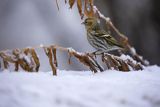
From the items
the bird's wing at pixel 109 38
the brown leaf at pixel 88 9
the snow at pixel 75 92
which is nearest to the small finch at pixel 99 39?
the bird's wing at pixel 109 38

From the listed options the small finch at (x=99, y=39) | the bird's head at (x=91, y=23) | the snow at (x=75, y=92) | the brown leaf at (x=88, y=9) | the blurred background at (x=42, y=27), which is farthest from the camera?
the blurred background at (x=42, y=27)

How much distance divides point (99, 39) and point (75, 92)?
1.76 metres

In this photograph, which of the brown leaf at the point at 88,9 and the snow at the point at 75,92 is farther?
the brown leaf at the point at 88,9

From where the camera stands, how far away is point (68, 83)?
89.5 inches

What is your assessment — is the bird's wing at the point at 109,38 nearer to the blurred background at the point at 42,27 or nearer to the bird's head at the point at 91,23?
the bird's head at the point at 91,23

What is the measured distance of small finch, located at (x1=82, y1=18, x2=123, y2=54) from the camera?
12.7ft

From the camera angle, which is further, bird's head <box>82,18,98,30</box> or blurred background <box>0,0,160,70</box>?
blurred background <box>0,0,160,70</box>

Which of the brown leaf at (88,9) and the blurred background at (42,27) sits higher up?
the blurred background at (42,27)

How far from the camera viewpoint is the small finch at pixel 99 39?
3.88m

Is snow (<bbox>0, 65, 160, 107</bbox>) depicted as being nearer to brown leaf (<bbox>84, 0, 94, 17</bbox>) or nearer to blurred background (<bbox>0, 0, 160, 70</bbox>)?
brown leaf (<bbox>84, 0, 94, 17</bbox>)

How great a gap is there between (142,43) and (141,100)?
6.62 m

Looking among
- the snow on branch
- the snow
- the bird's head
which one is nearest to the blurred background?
the bird's head

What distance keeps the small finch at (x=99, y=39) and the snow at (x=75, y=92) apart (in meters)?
1.49

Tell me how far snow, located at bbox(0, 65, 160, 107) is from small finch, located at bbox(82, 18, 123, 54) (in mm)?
1493
